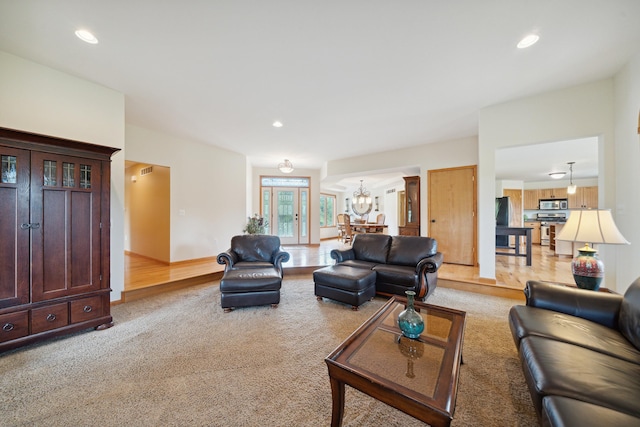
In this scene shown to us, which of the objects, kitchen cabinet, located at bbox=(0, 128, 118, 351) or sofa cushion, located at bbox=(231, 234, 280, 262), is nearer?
kitchen cabinet, located at bbox=(0, 128, 118, 351)

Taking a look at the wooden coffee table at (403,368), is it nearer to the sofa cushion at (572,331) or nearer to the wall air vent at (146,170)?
Result: the sofa cushion at (572,331)

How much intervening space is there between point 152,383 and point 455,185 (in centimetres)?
565

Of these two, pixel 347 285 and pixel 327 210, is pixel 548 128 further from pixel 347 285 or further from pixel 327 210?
pixel 327 210

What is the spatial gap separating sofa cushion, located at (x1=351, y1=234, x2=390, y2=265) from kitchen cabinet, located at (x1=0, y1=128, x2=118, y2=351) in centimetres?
336

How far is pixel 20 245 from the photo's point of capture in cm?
212

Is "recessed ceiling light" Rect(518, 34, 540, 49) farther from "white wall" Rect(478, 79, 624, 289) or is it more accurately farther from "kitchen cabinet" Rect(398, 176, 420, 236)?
"kitchen cabinet" Rect(398, 176, 420, 236)

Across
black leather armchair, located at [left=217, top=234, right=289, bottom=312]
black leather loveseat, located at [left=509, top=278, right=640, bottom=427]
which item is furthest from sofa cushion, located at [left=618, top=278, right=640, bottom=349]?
black leather armchair, located at [left=217, top=234, right=289, bottom=312]

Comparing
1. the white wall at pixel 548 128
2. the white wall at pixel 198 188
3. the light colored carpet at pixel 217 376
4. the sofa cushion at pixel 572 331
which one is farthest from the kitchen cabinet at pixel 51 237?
the white wall at pixel 548 128

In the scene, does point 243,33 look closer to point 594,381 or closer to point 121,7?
point 121,7

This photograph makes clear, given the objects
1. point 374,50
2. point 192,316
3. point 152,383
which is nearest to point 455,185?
point 374,50

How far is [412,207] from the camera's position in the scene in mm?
5855

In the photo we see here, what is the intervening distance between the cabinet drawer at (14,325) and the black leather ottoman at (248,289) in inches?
64.6

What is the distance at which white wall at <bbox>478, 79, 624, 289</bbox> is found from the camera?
2918mm

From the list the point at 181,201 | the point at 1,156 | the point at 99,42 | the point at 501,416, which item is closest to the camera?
the point at 501,416
